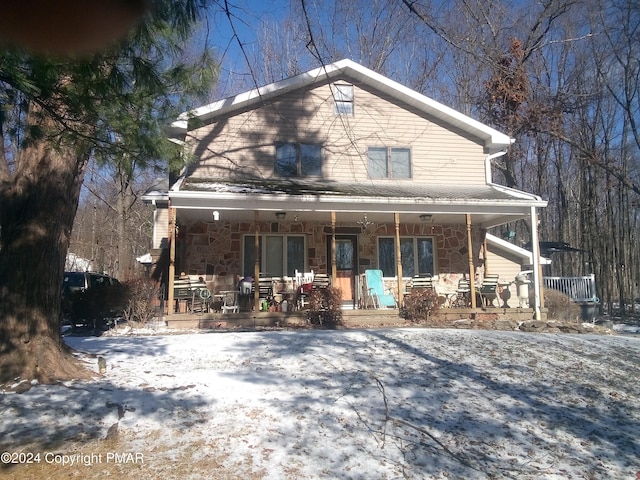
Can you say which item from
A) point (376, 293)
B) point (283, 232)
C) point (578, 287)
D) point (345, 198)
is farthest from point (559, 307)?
point (283, 232)

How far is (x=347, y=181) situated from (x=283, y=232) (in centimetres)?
218

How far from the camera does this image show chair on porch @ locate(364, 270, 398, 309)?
1292 centimetres

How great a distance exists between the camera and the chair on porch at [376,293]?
42.4ft

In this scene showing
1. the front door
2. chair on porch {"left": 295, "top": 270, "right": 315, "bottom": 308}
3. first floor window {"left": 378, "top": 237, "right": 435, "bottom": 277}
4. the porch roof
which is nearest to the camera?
the porch roof

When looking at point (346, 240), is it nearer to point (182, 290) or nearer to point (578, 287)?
point (182, 290)

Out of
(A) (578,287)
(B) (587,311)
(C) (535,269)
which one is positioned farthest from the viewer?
(A) (578,287)

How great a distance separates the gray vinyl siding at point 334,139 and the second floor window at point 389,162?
0.16 m

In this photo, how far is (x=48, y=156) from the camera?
5.79 meters

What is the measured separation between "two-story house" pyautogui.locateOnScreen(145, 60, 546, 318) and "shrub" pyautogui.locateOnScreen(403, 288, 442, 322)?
1.16m

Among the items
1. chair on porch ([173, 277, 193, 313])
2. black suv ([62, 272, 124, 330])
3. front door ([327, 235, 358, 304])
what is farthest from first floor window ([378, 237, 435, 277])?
black suv ([62, 272, 124, 330])

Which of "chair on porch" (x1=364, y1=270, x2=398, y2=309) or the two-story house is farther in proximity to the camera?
"chair on porch" (x1=364, y1=270, x2=398, y2=309)

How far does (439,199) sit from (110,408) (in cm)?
914

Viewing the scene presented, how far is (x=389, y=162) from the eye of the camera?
45.9ft

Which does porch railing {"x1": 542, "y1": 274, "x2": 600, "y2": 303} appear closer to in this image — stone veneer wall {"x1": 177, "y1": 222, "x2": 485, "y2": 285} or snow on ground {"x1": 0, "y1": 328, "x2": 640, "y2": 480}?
stone veneer wall {"x1": 177, "y1": 222, "x2": 485, "y2": 285}
